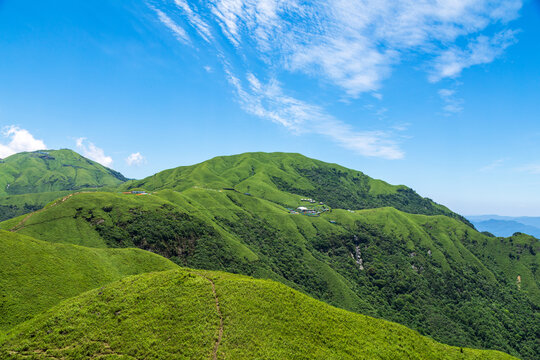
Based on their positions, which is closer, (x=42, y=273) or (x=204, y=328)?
(x=204, y=328)

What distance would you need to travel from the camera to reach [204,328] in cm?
4112

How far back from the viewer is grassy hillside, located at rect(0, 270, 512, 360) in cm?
3719

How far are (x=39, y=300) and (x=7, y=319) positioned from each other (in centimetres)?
714

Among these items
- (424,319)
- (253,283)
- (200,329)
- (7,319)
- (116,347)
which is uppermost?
(253,283)

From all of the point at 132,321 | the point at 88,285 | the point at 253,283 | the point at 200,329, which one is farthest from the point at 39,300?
the point at 253,283

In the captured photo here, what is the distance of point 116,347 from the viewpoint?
37406 mm

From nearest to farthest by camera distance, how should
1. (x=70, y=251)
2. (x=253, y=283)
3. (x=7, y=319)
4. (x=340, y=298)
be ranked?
(x=7, y=319) < (x=253, y=283) < (x=70, y=251) < (x=340, y=298)

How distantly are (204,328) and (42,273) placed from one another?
50.5 meters

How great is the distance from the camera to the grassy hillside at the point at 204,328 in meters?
37.2

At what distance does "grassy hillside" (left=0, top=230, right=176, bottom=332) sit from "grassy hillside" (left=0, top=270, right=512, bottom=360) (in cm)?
1418

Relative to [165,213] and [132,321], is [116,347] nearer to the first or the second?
[132,321]

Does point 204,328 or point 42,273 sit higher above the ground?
point 204,328

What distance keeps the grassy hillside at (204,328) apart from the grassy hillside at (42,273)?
14.2 metres

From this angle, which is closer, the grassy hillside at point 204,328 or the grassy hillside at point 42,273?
the grassy hillside at point 204,328
